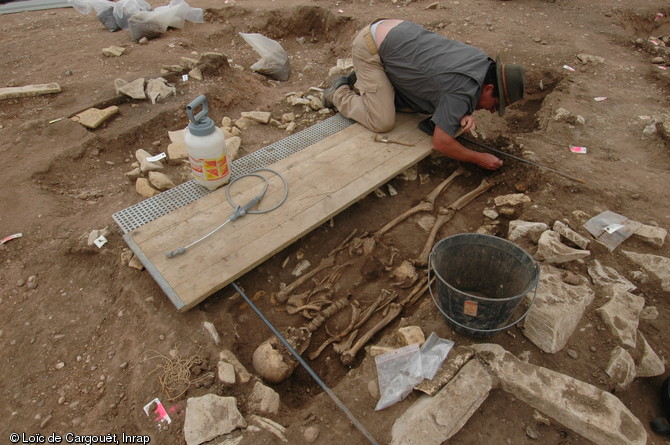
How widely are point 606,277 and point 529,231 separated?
25.3 inches

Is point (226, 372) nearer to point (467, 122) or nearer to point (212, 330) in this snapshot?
point (212, 330)

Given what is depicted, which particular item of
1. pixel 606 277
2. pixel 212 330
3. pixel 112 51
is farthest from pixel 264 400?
pixel 112 51

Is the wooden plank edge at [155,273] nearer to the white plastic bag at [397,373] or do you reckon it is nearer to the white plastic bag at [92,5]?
the white plastic bag at [397,373]

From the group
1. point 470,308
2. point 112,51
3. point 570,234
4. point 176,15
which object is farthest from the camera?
point 176,15

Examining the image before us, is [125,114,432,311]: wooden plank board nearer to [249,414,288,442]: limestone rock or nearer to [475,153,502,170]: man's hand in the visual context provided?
[475,153,502,170]: man's hand

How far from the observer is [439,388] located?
2.34m

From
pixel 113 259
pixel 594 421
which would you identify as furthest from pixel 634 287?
pixel 113 259

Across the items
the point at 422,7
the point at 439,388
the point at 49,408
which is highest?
the point at 422,7

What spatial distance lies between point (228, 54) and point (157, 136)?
2.59m

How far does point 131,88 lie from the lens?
4.98 m

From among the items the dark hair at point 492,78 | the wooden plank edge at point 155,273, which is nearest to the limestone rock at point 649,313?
the dark hair at point 492,78

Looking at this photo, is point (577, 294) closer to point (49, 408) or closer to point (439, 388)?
point (439, 388)

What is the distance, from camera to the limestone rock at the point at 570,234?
3.19 m

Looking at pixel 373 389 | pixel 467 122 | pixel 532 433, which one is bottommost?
pixel 373 389
